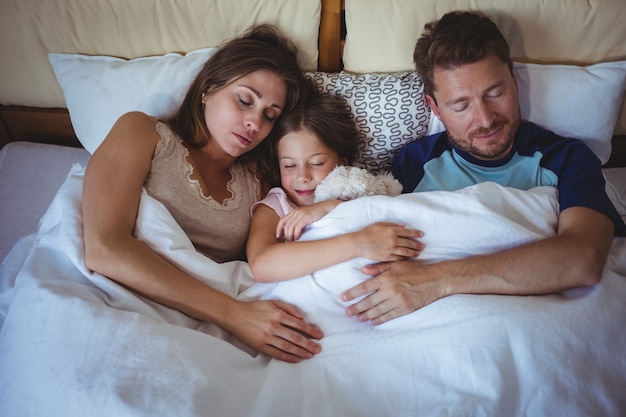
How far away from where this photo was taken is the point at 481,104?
4.69 ft

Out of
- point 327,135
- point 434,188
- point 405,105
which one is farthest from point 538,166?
point 327,135

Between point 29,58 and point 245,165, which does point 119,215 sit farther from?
point 29,58

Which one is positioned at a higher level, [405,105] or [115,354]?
[405,105]

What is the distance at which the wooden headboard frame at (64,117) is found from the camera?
1750 millimetres

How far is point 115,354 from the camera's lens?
964mm

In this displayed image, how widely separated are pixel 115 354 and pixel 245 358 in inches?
13.3

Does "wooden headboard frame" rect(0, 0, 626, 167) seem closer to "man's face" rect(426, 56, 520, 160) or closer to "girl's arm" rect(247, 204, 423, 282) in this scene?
"man's face" rect(426, 56, 520, 160)

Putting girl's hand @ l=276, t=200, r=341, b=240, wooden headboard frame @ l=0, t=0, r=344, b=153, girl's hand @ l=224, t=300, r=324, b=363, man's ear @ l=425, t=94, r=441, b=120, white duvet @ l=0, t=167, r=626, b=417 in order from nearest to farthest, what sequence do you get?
white duvet @ l=0, t=167, r=626, b=417, girl's hand @ l=224, t=300, r=324, b=363, girl's hand @ l=276, t=200, r=341, b=240, man's ear @ l=425, t=94, r=441, b=120, wooden headboard frame @ l=0, t=0, r=344, b=153

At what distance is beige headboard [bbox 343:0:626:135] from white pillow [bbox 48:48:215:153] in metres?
0.68

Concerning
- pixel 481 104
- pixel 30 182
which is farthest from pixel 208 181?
pixel 481 104

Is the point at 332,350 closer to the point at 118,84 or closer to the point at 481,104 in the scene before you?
the point at 481,104

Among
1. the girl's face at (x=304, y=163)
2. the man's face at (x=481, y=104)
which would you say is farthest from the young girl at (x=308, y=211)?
the man's face at (x=481, y=104)

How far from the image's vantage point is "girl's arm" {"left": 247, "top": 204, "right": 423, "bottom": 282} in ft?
3.97

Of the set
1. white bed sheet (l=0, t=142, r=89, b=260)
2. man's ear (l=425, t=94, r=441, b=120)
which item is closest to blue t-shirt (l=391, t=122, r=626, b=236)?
man's ear (l=425, t=94, r=441, b=120)
